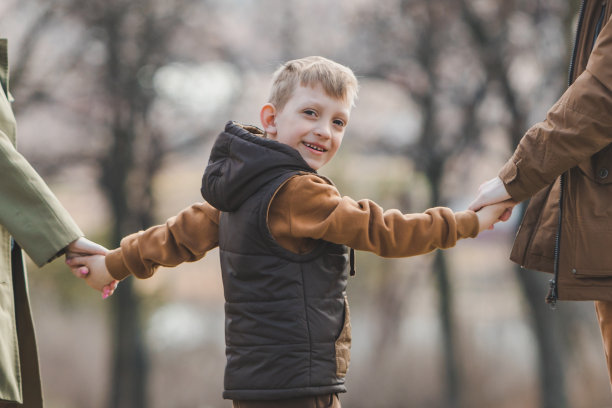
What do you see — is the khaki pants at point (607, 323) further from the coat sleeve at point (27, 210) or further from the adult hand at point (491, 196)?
the coat sleeve at point (27, 210)

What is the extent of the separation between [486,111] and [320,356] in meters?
7.07

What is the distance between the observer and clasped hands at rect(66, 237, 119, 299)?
2864 millimetres

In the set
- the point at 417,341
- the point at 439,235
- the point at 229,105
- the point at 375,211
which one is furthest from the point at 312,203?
the point at 417,341

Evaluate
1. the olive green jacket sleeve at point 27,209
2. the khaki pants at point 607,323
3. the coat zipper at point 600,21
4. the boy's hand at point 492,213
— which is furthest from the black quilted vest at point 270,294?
the coat zipper at point 600,21

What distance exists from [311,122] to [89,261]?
3.33 ft

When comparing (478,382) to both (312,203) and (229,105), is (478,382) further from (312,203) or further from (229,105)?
(312,203)

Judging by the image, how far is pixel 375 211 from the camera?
249cm

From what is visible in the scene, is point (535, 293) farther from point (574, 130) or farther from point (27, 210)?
point (27, 210)

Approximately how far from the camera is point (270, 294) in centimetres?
238

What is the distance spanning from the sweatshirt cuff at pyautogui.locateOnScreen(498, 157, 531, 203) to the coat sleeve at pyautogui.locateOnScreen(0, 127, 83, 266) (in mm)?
1557

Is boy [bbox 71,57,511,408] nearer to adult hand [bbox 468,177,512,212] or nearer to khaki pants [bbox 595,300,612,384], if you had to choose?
adult hand [bbox 468,177,512,212]

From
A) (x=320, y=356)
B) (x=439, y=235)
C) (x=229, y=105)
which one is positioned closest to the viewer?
(x=320, y=356)

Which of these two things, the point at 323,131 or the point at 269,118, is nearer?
the point at 323,131

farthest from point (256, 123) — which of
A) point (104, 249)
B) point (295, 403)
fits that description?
point (295, 403)
